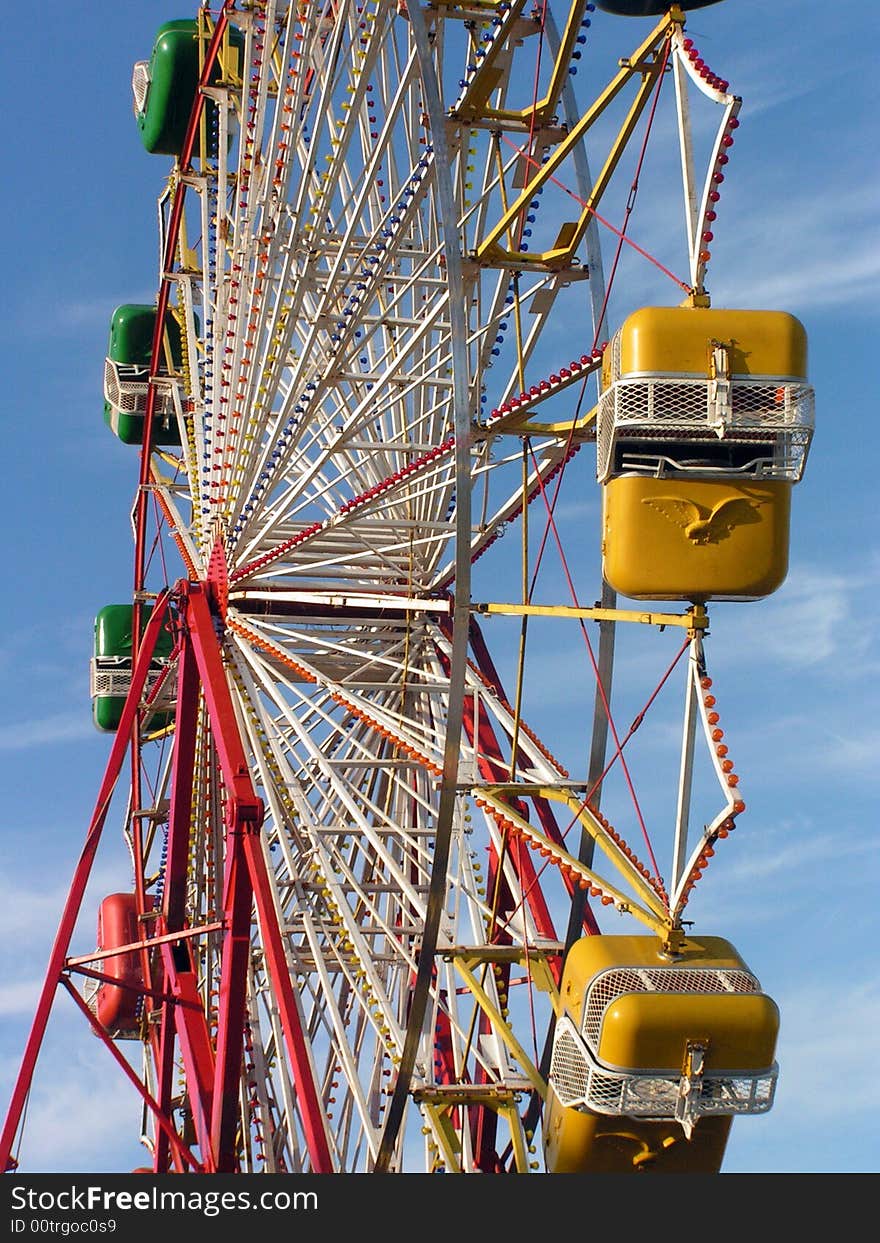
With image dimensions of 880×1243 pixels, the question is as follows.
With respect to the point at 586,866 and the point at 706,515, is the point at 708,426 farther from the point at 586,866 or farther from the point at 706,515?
the point at 586,866

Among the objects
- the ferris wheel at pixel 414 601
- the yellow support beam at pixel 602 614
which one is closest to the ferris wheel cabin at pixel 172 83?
the ferris wheel at pixel 414 601

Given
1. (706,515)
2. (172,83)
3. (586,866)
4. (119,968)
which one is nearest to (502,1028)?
(586,866)

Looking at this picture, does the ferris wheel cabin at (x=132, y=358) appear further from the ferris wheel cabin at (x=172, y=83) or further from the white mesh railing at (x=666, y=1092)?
the white mesh railing at (x=666, y=1092)

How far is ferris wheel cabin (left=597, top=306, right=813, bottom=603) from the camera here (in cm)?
1492

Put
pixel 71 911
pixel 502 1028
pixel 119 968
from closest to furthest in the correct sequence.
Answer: pixel 502 1028 < pixel 71 911 < pixel 119 968

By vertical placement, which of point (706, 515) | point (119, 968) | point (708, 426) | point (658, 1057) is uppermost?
point (708, 426)

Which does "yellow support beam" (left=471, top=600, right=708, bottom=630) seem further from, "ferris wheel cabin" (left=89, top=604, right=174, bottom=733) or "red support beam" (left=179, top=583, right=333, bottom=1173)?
"ferris wheel cabin" (left=89, top=604, right=174, bottom=733)

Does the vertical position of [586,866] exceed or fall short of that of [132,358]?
it falls short

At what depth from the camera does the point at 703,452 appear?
15.0 m

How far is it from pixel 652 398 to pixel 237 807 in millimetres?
4963

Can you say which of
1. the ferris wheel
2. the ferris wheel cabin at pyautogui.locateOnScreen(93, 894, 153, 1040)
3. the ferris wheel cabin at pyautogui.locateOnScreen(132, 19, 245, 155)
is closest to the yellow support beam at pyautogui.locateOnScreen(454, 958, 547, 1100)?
the ferris wheel

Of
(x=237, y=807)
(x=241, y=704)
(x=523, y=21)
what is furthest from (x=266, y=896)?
(x=523, y=21)

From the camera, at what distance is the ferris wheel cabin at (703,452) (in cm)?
Answer: 1492

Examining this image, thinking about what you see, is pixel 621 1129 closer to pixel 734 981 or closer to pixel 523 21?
pixel 734 981
